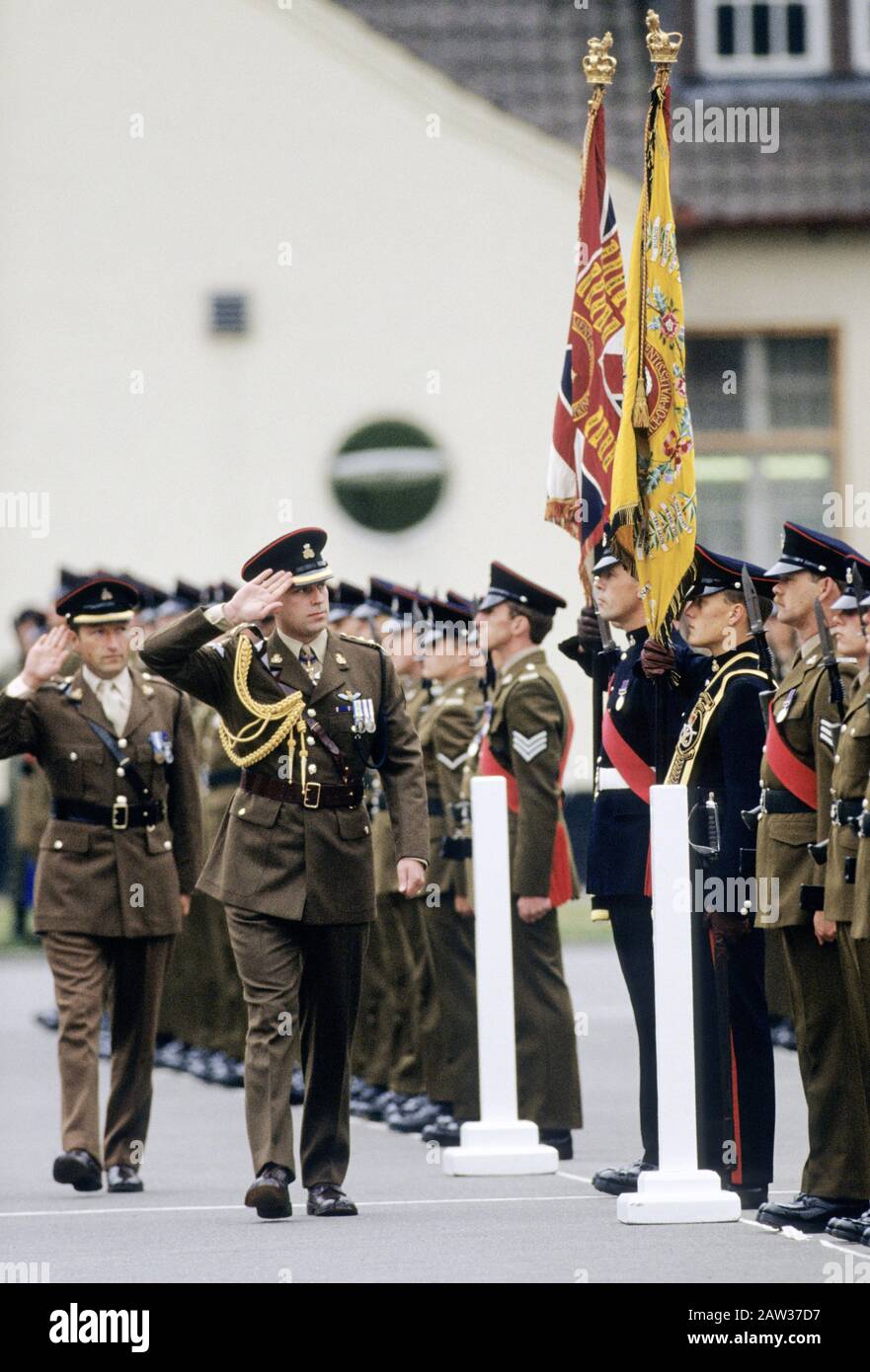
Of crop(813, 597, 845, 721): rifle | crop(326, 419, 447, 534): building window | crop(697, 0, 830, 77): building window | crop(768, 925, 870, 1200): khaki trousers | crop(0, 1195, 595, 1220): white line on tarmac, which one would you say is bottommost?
crop(0, 1195, 595, 1220): white line on tarmac

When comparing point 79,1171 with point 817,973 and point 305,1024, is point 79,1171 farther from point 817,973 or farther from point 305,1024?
point 817,973

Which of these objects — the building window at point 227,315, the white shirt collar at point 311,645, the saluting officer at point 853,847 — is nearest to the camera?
the saluting officer at point 853,847

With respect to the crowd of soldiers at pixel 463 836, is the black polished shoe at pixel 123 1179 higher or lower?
lower

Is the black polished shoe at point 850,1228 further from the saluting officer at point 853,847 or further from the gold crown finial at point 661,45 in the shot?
the gold crown finial at point 661,45

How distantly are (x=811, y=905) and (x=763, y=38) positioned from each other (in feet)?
68.0

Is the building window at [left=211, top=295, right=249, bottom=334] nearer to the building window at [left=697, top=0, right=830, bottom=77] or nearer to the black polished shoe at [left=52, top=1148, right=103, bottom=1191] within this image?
the building window at [left=697, top=0, right=830, bottom=77]

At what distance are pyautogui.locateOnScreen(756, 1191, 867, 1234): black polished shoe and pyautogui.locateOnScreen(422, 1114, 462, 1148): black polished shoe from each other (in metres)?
3.00

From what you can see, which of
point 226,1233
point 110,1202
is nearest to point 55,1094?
point 110,1202

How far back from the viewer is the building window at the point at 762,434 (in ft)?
92.7

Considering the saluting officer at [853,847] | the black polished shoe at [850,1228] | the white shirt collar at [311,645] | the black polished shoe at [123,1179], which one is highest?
the white shirt collar at [311,645]

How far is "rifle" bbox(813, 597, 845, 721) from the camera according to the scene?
A: 9242 mm

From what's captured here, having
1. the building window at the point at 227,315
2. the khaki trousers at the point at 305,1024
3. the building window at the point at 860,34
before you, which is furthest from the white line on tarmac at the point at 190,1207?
the building window at the point at 860,34

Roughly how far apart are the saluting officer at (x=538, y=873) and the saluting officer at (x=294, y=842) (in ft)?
5.12

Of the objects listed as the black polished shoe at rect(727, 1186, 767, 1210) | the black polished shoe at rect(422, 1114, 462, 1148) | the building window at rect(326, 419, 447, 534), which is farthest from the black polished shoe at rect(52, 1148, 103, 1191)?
the building window at rect(326, 419, 447, 534)
